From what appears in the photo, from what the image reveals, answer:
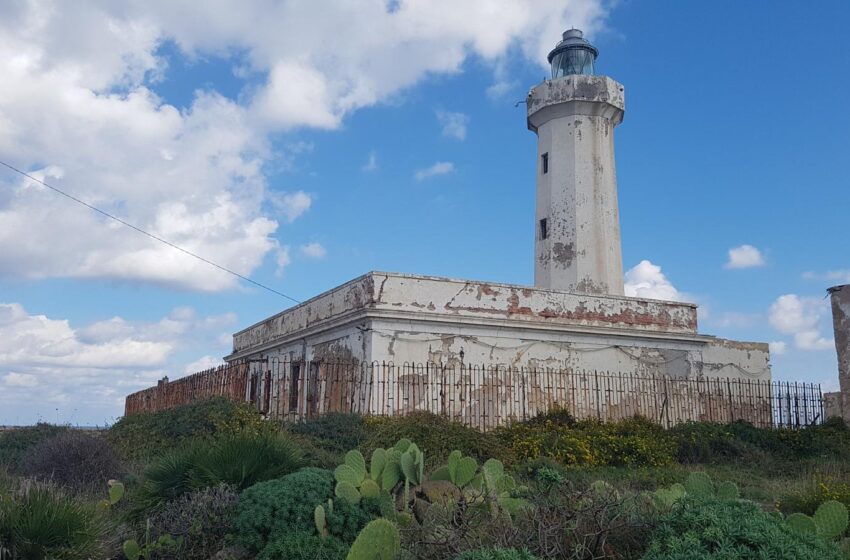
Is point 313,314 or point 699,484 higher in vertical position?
point 313,314

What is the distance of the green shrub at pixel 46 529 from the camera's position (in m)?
6.43

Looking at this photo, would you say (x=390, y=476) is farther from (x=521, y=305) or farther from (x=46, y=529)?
(x=521, y=305)

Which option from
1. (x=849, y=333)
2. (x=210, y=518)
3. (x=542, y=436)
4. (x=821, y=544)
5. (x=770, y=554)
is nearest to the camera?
(x=770, y=554)

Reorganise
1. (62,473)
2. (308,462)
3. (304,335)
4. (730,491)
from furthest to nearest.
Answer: (304,335) < (62,473) < (308,462) < (730,491)

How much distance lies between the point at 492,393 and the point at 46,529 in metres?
12.3

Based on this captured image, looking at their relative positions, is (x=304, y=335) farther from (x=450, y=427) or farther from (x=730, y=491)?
(x=730, y=491)

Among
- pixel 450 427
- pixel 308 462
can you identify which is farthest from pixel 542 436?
pixel 308 462

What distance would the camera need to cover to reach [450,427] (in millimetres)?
12898

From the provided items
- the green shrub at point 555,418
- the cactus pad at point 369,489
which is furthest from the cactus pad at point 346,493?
the green shrub at point 555,418

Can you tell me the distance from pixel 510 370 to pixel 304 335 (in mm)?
5961

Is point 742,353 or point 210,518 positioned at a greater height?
point 742,353

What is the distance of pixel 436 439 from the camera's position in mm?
12250

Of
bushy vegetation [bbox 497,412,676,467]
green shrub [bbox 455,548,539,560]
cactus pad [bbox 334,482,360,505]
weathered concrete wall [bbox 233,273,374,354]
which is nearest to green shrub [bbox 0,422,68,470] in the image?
weathered concrete wall [bbox 233,273,374,354]

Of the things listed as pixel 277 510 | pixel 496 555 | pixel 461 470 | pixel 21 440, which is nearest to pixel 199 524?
pixel 277 510
